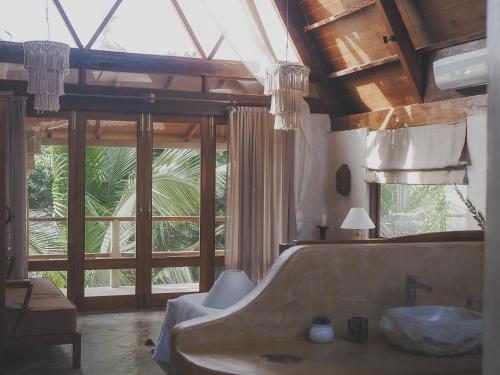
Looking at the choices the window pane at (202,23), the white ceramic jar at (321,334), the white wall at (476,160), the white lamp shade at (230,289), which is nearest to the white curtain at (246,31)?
the window pane at (202,23)

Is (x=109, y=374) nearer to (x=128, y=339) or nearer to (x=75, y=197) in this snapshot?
(x=128, y=339)

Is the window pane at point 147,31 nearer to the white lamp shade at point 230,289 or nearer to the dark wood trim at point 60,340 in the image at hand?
the dark wood trim at point 60,340

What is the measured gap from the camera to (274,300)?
2.30 m

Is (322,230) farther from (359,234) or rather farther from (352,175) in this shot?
(352,175)

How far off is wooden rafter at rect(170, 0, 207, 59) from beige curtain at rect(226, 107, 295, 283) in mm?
757

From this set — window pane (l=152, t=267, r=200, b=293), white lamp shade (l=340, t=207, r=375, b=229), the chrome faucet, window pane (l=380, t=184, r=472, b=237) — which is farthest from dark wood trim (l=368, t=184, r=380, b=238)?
the chrome faucet

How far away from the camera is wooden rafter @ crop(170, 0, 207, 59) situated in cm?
696

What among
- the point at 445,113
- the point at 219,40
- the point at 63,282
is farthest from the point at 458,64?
the point at 63,282

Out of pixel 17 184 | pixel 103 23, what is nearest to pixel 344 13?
pixel 103 23

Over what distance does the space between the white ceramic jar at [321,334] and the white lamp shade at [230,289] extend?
5.78 feet

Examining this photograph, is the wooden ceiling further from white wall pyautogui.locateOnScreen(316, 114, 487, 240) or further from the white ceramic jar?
the white ceramic jar

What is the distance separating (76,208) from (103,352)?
2.03 metres

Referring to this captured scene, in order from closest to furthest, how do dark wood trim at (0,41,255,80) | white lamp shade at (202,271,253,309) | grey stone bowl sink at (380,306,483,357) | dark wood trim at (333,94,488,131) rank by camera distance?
grey stone bowl sink at (380,306,483,357) → white lamp shade at (202,271,253,309) → dark wood trim at (333,94,488,131) → dark wood trim at (0,41,255,80)

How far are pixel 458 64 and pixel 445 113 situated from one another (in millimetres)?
533
